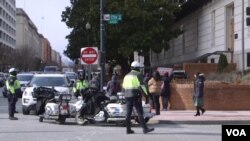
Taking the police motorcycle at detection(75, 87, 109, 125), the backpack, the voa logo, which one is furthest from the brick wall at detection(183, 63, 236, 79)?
the voa logo

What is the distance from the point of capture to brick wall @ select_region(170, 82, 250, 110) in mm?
22969

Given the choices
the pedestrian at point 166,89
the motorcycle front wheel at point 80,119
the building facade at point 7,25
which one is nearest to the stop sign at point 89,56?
the pedestrian at point 166,89

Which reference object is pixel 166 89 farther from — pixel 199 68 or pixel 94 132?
pixel 199 68

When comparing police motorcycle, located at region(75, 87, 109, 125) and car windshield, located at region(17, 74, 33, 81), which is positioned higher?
Result: car windshield, located at region(17, 74, 33, 81)

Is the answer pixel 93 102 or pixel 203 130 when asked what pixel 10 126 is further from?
pixel 203 130

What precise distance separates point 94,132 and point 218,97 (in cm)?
984

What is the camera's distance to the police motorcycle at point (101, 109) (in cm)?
1655

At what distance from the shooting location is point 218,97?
22953 mm

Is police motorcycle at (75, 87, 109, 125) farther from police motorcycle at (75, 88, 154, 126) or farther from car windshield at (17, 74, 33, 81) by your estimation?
car windshield at (17, 74, 33, 81)

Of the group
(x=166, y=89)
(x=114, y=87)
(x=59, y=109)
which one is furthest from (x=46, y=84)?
(x=59, y=109)

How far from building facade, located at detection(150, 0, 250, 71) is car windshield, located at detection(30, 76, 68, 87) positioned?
555 inches

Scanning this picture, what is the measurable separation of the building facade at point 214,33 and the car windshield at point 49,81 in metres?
14.1

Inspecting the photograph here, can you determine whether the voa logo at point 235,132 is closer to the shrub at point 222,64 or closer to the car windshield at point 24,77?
the shrub at point 222,64

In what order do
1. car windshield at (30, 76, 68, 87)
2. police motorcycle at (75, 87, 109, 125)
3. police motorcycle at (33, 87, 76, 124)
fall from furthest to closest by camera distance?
car windshield at (30, 76, 68, 87) < police motorcycle at (33, 87, 76, 124) < police motorcycle at (75, 87, 109, 125)
